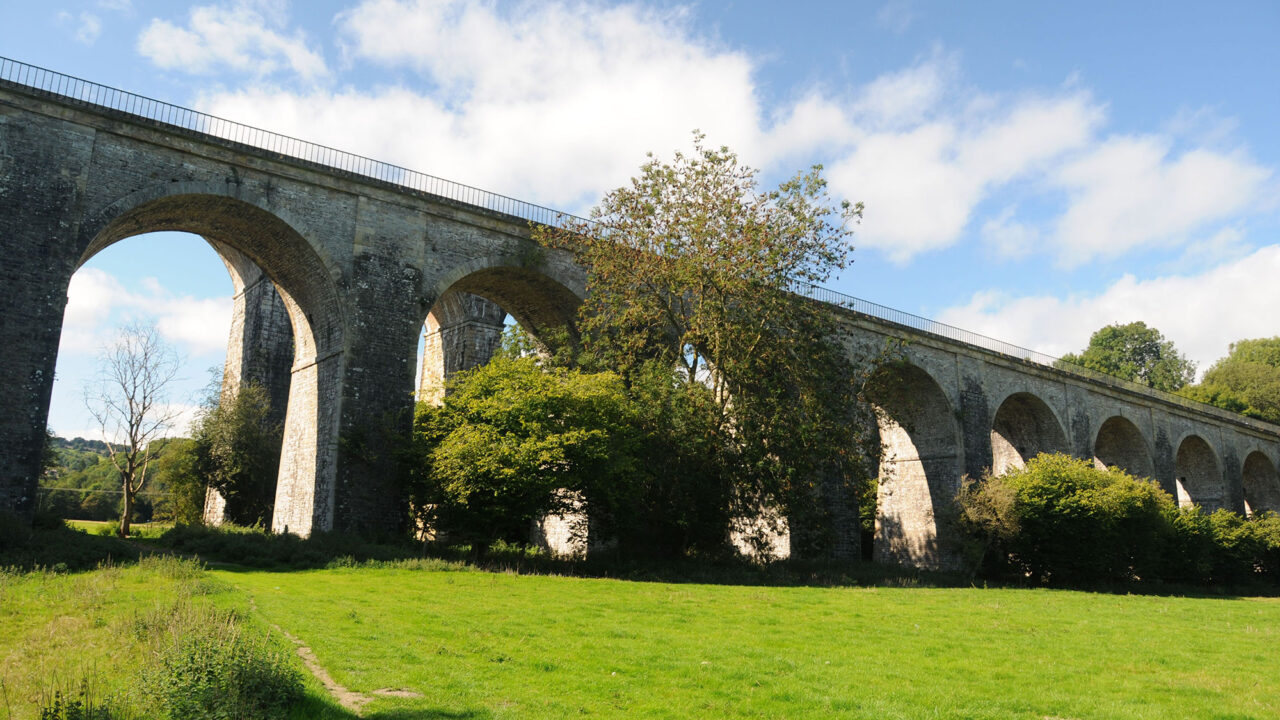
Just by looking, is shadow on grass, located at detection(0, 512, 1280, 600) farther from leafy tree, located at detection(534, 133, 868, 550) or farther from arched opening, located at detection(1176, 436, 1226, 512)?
arched opening, located at detection(1176, 436, 1226, 512)

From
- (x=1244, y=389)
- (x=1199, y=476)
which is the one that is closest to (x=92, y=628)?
(x=1199, y=476)

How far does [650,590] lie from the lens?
654 inches

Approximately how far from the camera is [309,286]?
22.2 m

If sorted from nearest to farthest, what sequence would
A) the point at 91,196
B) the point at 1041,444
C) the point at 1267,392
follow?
the point at 91,196, the point at 1041,444, the point at 1267,392

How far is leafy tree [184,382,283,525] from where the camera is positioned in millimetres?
27500

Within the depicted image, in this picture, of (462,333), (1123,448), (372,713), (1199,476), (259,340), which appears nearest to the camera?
(372,713)

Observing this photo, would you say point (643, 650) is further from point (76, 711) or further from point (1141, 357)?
point (1141, 357)

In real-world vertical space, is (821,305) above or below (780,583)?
above

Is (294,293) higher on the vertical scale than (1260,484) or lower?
higher

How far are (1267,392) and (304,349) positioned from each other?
69.7 m

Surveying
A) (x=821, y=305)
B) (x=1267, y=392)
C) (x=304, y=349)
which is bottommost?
(x=304, y=349)

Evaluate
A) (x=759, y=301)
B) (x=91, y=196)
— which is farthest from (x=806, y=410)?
(x=91, y=196)

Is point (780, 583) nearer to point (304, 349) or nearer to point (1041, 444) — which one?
point (304, 349)

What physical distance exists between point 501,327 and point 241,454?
10.0 m
